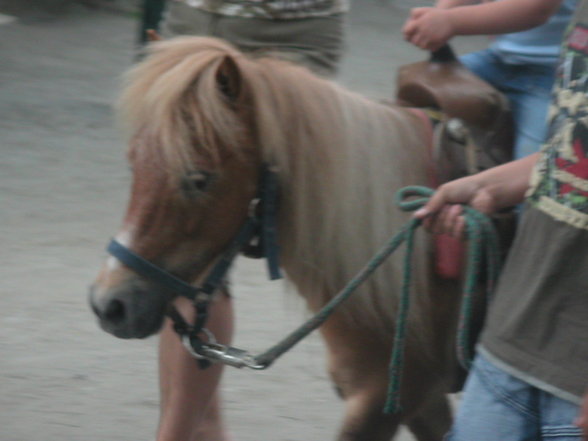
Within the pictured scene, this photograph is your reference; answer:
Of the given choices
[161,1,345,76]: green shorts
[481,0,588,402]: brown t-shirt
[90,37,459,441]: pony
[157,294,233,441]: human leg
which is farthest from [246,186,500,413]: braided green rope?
[161,1,345,76]: green shorts

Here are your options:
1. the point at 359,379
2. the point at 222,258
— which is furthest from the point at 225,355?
the point at 359,379

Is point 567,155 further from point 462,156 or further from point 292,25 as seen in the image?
point 292,25

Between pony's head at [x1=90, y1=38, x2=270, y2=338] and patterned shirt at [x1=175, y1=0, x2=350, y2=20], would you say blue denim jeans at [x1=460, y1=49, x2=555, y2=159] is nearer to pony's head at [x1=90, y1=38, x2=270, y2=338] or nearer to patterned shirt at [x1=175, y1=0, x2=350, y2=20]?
patterned shirt at [x1=175, y1=0, x2=350, y2=20]

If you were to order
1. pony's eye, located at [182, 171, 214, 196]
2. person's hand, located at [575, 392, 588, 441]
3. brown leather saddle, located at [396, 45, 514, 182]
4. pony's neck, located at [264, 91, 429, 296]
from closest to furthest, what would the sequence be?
person's hand, located at [575, 392, 588, 441] < pony's eye, located at [182, 171, 214, 196] < pony's neck, located at [264, 91, 429, 296] < brown leather saddle, located at [396, 45, 514, 182]

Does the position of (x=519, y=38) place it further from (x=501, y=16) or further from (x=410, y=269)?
(x=410, y=269)

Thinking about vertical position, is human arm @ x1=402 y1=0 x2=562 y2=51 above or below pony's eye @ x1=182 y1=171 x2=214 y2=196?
above

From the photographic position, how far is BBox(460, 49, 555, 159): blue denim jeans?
263cm

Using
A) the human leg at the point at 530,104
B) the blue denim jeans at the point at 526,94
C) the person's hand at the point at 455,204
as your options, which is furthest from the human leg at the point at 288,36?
the person's hand at the point at 455,204

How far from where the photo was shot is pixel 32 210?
5.57m

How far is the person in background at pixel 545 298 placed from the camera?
1.76m

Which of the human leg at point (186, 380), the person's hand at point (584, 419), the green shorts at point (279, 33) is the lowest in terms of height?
the human leg at point (186, 380)

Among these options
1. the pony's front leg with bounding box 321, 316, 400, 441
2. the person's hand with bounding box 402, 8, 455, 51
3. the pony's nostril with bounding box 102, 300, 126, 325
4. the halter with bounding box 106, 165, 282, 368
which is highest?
the person's hand with bounding box 402, 8, 455, 51

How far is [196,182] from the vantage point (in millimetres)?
2275

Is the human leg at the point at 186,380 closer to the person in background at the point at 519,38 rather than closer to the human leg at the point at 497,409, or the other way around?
the person in background at the point at 519,38
